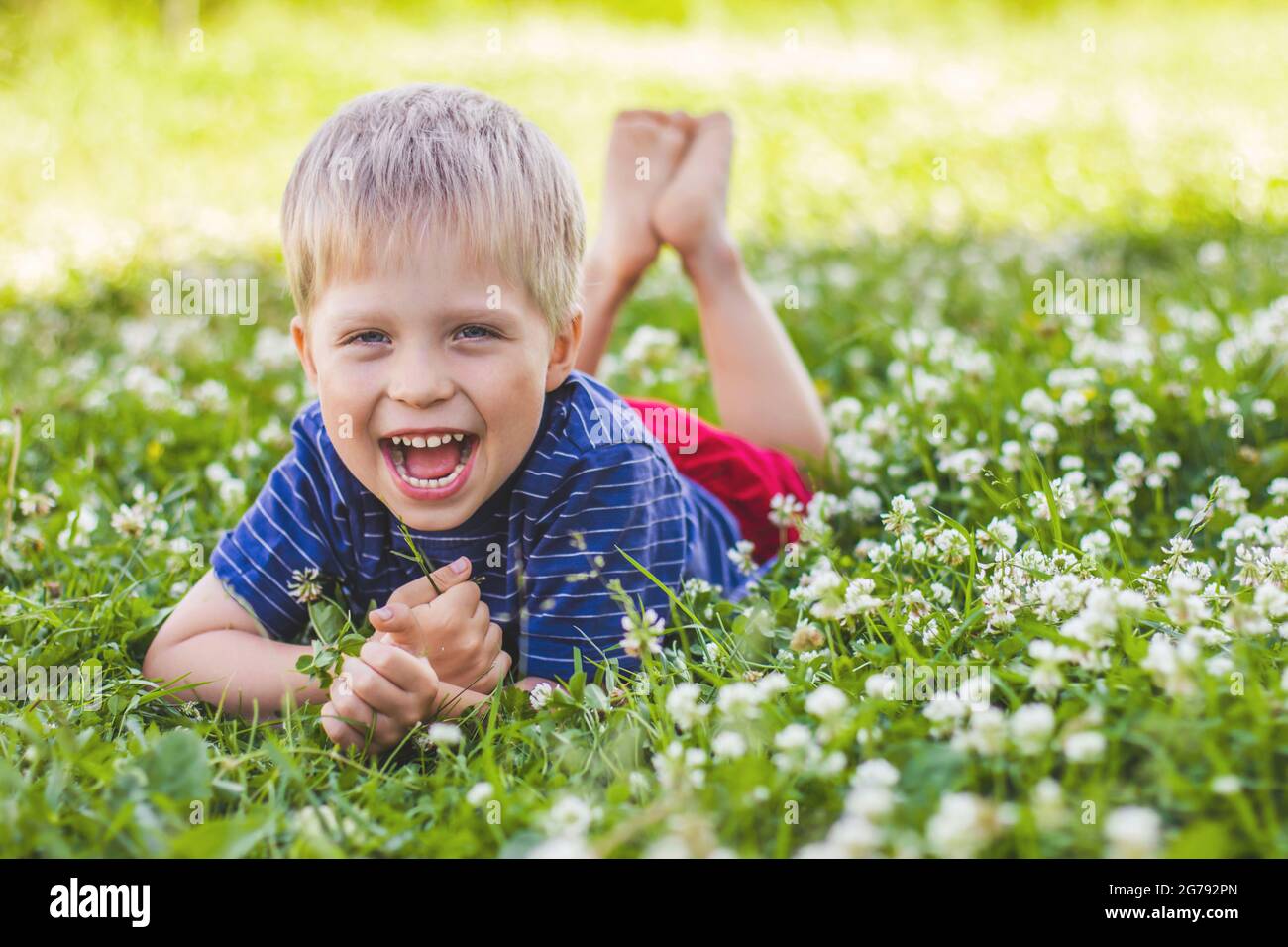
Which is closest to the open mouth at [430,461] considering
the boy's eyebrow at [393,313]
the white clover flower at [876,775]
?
the boy's eyebrow at [393,313]

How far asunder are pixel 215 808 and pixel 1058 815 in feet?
4.12

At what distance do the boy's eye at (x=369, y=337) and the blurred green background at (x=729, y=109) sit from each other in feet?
12.4

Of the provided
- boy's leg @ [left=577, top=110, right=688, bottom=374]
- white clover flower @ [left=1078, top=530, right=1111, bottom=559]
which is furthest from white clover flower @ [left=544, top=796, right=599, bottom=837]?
boy's leg @ [left=577, top=110, right=688, bottom=374]

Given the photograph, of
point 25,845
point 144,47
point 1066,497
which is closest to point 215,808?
point 25,845

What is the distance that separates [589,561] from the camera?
96.9 inches

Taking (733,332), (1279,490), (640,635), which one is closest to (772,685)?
(640,635)

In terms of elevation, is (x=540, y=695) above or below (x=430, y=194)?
below

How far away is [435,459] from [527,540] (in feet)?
0.93

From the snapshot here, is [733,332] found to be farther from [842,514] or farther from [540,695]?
[540,695]

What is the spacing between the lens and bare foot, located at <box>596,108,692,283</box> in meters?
3.68

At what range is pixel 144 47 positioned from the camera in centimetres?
902

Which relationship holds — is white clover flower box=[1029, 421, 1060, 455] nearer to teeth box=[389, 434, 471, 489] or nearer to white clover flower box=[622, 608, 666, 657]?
white clover flower box=[622, 608, 666, 657]

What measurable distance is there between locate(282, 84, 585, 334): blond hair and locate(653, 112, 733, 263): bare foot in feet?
3.70
